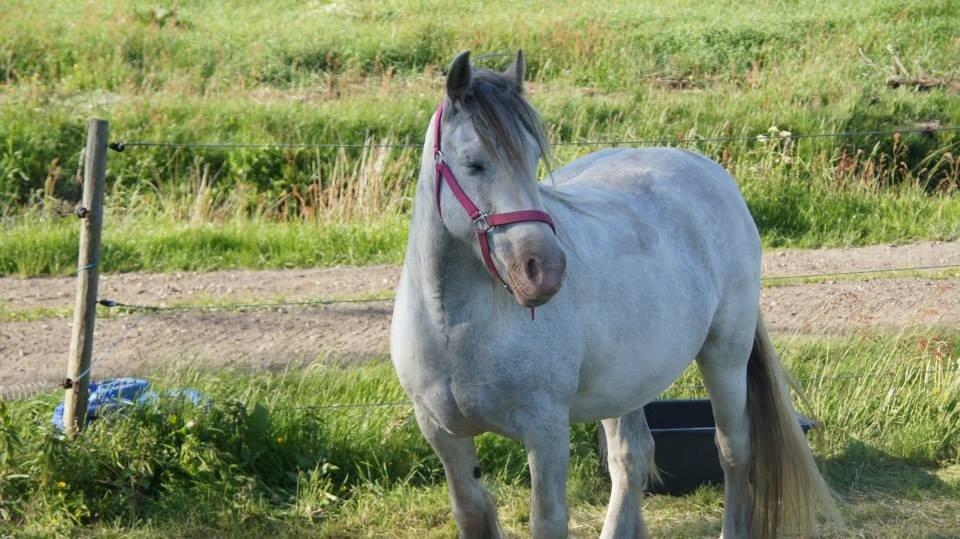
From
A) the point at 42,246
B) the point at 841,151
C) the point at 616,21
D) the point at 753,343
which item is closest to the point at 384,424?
the point at 753,343

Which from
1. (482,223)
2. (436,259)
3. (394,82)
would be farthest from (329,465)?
(394,82)

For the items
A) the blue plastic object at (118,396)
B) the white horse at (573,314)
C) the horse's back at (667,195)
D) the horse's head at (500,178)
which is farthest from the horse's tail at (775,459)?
the blue plastic object at (118,396)

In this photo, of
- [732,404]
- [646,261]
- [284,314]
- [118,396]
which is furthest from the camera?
[284,314]

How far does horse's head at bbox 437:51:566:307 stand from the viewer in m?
3.08

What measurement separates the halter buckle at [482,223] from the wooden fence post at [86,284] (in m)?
2.35

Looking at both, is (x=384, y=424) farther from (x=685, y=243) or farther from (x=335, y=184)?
(x=335, y=184)

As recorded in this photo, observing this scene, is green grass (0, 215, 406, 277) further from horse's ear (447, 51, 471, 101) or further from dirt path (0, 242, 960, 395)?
horse's ear (447, 51, 471, 101)

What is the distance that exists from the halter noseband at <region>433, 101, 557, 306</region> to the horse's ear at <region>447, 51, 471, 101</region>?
105 mm

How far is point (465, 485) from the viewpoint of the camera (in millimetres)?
Result: 3914

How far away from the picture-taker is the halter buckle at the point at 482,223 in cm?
318

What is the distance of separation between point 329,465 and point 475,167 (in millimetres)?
2303

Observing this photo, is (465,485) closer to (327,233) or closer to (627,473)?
(627,473)

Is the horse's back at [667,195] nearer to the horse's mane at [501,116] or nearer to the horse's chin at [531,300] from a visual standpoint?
the horse's mane at [501,116]

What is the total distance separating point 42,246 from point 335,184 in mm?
2444
